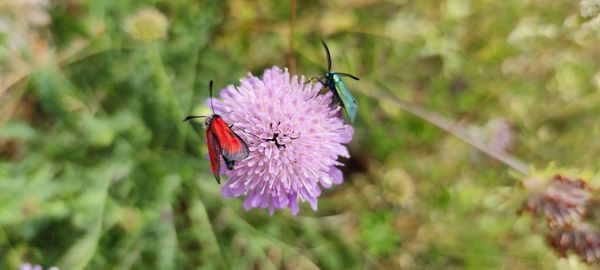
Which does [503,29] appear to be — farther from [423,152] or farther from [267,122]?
[267,122]

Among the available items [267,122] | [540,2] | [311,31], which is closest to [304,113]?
[267,122]

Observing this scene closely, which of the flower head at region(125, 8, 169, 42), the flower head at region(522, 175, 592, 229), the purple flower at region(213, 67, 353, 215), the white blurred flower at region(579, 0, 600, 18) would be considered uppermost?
→ the flower head at region(125, 8, 169, 42)

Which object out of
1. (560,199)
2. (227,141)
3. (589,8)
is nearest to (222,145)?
(227,141)

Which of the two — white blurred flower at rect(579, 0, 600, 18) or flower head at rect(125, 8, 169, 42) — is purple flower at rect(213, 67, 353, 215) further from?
white blurred flower at rect(579, 0, 600, 18)

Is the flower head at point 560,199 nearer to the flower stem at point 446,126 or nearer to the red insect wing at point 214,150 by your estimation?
the flower stem at point 446,126

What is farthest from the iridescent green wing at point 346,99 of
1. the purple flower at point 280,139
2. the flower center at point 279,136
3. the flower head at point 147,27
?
the flower head at point 147,27

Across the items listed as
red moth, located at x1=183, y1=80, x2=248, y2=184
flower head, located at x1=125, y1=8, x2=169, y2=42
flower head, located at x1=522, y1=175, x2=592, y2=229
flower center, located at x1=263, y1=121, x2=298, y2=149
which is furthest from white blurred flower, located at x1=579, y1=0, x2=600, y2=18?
flower head, located at x1=125, y1=8, x2=169, y2=42

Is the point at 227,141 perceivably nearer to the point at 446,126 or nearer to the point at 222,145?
the point at 222,145
